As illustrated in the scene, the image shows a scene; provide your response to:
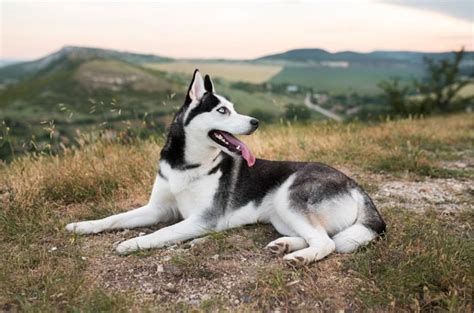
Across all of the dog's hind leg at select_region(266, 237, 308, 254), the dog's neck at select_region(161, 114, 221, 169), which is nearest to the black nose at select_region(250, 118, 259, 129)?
the dog's neck at select_region(161, 114, 221, 169)

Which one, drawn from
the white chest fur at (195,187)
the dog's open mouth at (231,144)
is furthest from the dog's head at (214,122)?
the white chest fur at (195,187)

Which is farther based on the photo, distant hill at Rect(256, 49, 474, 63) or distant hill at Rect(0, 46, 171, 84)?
distant hill at Rect(0, 46, 171, 84)

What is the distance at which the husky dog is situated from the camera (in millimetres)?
4145

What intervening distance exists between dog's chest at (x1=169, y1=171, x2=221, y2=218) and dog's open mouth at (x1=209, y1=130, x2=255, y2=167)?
39cm

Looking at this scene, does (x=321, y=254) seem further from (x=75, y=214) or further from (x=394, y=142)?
(x=394, y=142)

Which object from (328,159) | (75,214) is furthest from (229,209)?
(328,159)

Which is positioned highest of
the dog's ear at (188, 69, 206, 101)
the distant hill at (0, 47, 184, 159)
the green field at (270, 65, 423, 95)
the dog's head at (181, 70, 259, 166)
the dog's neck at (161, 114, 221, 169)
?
the dog's ear at (188, 69, 206, 101)

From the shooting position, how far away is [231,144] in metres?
4.37

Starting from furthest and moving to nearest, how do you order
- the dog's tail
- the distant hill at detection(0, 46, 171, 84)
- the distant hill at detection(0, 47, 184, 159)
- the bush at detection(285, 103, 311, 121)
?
the distant hill at detection(0, 46, 171, 84)
the distant hill at detection(0, 47, 184, 159)
the bush at detection(285, 103, 311, 121)
the dog's tail

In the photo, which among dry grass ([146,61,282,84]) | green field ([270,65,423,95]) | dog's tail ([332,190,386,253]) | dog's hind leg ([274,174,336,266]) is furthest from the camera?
green field ([270,65,423,95])

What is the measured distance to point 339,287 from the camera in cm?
351

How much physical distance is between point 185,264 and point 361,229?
1.56 metres

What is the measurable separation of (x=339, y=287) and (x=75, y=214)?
306 centimetres

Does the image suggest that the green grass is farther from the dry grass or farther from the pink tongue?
the dry grass
